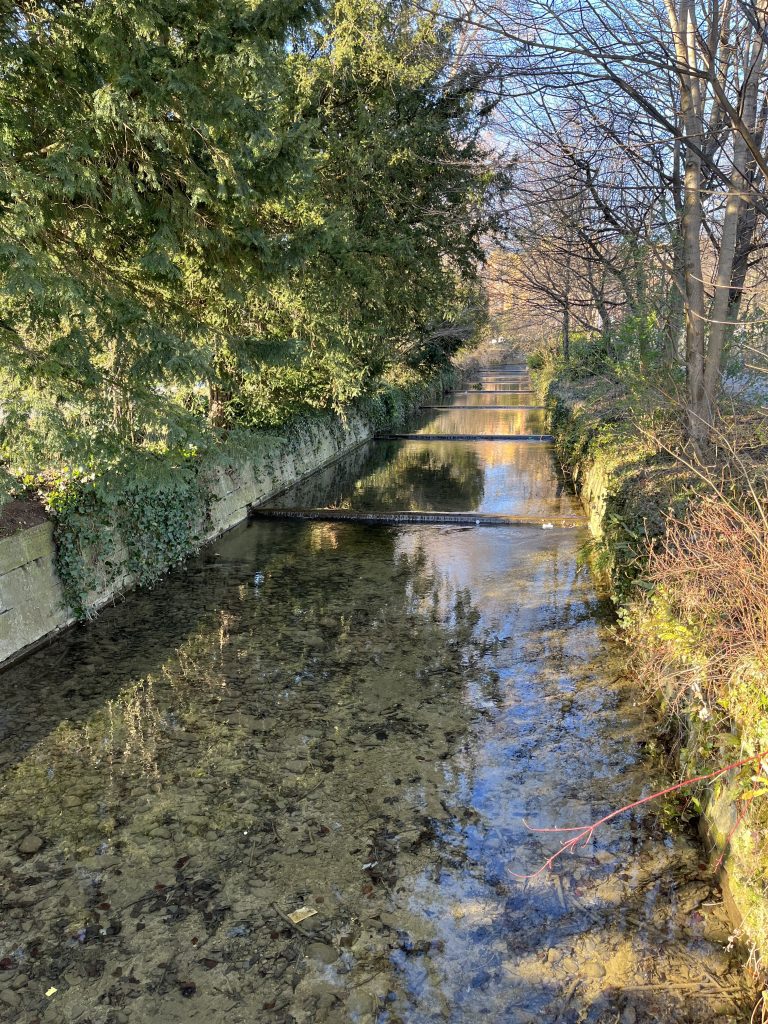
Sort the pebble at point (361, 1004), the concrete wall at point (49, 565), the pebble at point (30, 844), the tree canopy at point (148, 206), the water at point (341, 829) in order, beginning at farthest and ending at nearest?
1. the concrete wall at point (49, 565)
2. the tree canopy at point (148, 206)
3. the pebble at point (30, 844)
4. the water at point (341, 829)
5. the pebble at point (361, 1004)

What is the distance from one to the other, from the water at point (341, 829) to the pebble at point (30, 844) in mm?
17

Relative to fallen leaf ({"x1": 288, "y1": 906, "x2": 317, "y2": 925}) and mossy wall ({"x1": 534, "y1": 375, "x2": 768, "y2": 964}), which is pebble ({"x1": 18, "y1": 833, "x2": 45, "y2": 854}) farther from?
mossy wall ({"x1": 534, "y1": 375, "x2": 768, "y2": 964})

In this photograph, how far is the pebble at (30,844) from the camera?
3.86 metres

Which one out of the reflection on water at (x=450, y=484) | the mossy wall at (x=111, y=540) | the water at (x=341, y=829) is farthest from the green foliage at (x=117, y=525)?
the reflection on water at (x=450, y=484)

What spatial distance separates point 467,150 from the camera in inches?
436

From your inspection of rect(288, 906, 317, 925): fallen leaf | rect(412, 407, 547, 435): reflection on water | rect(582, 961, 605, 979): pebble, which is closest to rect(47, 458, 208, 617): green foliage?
rect(288, 906, 317, 925): fallen leaf

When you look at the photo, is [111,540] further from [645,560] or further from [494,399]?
[494,399]

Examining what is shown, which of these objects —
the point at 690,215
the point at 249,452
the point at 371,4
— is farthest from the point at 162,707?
the point at 371,4

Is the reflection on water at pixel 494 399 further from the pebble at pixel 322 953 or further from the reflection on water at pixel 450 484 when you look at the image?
the pebble at pixel 322 953

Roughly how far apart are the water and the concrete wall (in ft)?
1.00

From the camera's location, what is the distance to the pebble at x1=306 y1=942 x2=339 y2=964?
3.11 m

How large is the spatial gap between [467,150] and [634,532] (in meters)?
7.94

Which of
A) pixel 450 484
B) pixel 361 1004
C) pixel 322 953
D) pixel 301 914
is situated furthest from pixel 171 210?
pixel 450 484

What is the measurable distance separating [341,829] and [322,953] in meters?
0.87
